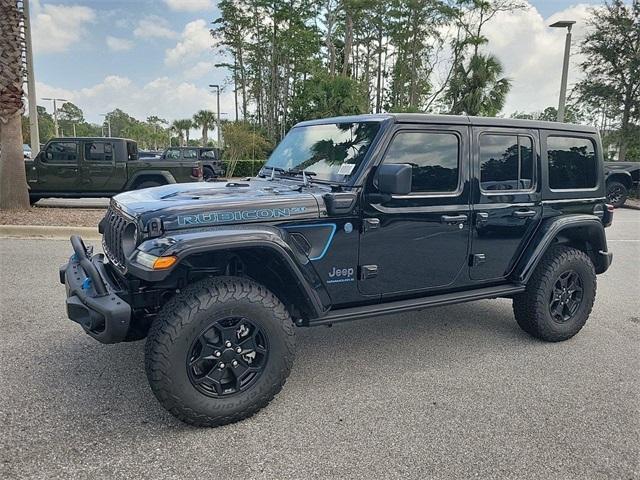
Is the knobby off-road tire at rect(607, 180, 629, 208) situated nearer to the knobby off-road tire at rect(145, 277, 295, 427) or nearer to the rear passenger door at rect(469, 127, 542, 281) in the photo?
the rear passenger door at rect(469, 127, 542, 281)

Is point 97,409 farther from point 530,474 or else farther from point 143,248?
point 530,474

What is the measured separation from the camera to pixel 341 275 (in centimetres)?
319

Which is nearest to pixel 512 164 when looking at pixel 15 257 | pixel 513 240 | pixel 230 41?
pixel 513 240

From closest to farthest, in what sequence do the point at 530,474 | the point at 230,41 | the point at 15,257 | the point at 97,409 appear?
the point at 530,474 < the point at 97,409 < the point at 15,257 < the point at 230,41

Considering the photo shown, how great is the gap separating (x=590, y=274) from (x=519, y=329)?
789 millimetres

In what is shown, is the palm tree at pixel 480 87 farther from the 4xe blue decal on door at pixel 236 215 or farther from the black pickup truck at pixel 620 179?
the 4xe blue decal on door at pixel 236 215

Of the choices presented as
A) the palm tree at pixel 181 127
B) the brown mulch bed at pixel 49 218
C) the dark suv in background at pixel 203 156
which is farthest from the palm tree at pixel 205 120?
the brown mulch bed at pixel 49 218

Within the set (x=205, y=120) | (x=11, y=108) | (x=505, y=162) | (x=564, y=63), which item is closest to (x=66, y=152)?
(x=11, y=108)

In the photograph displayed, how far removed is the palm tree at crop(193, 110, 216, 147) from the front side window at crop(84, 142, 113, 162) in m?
55.7

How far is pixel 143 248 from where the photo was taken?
8.66 ft

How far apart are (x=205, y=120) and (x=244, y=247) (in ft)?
220

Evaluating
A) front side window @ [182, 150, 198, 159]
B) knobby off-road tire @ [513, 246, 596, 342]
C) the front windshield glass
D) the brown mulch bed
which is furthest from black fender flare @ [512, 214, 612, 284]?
front side window @ [182, 150, 198, 159]

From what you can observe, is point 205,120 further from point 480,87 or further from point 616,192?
point 616,192

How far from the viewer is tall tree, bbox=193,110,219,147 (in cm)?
6550
